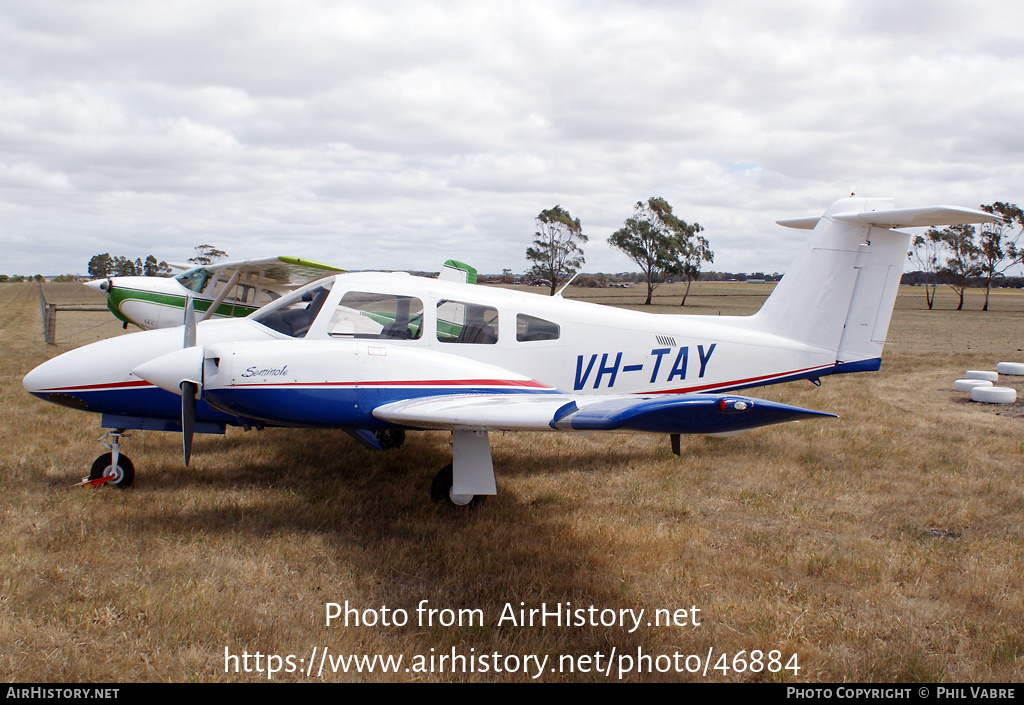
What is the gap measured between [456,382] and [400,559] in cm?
176

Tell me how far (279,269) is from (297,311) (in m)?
7.30

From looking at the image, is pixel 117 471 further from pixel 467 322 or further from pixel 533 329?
pixel 533 329

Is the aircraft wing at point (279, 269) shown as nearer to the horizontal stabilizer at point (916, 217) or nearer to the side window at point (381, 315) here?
the side window at point (381, 315)

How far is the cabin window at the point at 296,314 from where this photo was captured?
635 cm

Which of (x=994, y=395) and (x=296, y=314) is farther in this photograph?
(x=994, y=395)

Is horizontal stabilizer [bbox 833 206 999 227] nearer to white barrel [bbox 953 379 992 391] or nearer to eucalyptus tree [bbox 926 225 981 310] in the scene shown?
white barrel [bbox 953 379 992 391]

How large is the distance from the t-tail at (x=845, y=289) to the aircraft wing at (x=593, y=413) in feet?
13.1

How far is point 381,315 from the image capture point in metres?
6.50

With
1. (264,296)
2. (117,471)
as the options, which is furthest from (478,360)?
(264,296)

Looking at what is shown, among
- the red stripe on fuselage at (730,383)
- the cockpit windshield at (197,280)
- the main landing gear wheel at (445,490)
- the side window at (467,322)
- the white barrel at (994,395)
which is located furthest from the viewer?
the cockpit windshield at (197,280)

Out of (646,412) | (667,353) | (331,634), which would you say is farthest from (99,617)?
(667,353)

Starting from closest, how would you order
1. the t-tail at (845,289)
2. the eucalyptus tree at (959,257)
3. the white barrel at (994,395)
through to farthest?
the t-tail at (845,289) → the white barrel at (994,395) → the eucalyptus tree at (959,257)

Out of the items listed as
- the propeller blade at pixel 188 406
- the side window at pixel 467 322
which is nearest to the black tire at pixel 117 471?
the propeller blade at pixel 188 406

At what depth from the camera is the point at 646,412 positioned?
159 inches
